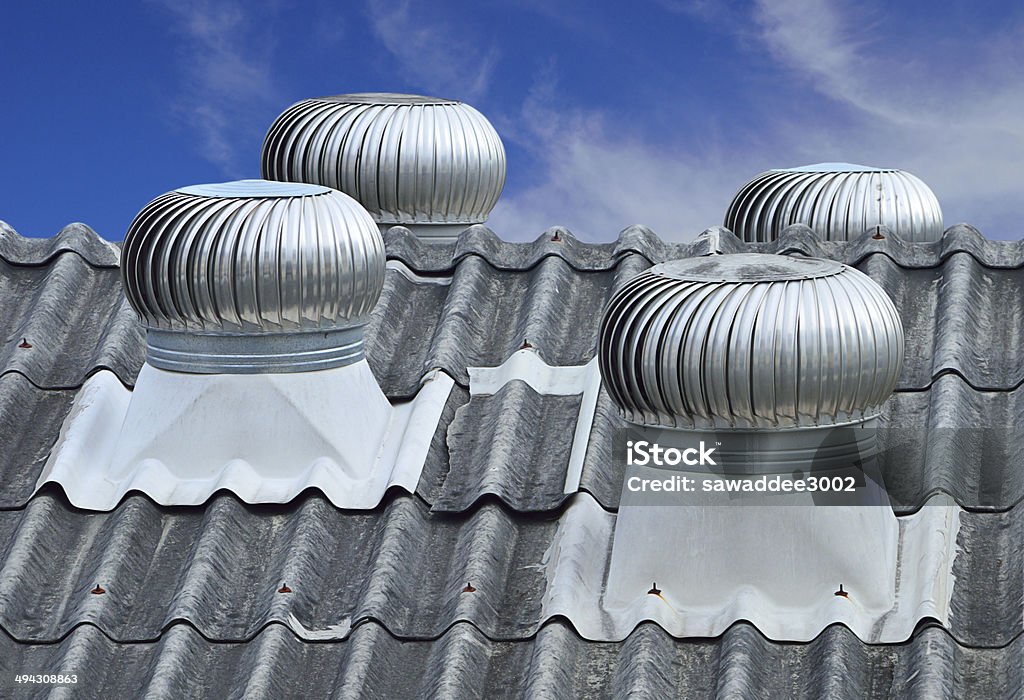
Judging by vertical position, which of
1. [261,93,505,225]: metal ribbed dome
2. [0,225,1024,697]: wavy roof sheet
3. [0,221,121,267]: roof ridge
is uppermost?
[261,93,505,225]: metal ribbed dome

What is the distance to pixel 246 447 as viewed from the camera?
6.22 m

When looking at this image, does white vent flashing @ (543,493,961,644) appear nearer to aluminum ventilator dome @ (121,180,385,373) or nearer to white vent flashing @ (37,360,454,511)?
white vent flashing @ (37,360,454,511)

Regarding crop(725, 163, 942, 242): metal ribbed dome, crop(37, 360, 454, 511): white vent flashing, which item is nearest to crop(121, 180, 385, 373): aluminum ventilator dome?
crop(37, 360, 454, 511): white vent flashing

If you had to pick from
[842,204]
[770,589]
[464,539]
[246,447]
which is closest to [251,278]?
[246,447]

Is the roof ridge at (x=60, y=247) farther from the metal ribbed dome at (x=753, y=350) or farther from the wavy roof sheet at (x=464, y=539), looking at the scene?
the metal ribbed dome at (x=753, y=350)

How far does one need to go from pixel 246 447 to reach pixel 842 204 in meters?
3.53

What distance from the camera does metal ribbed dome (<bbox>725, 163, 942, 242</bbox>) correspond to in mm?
8172

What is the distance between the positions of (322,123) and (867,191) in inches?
111

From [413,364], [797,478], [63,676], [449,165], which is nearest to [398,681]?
[63,676]

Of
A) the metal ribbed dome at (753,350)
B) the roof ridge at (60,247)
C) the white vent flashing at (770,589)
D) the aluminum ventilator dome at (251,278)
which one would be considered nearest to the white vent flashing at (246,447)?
the aluminum ventilator dome at (251,278)

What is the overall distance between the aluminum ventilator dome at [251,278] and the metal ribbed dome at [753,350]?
121 centimetres

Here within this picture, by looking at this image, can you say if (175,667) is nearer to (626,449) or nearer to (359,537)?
(359,537)

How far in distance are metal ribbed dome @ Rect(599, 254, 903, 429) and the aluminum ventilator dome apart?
121 cm

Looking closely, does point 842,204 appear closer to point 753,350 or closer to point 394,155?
point 394,155
